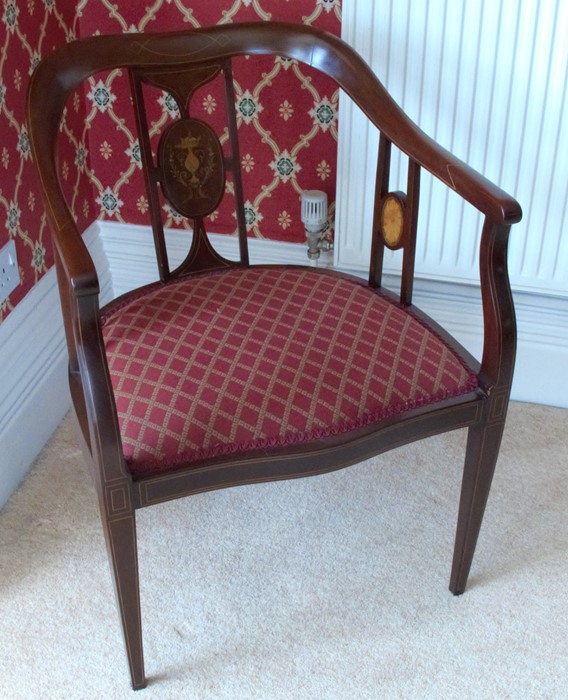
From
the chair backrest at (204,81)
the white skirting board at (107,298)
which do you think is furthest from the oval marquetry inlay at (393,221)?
the white skirting board at (107,298)

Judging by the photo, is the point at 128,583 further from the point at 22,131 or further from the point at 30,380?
the point at 22,131

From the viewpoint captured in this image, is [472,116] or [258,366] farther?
[472,116]

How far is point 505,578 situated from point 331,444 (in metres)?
0.55

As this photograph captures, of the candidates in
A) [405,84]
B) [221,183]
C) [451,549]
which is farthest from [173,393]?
[405,84]

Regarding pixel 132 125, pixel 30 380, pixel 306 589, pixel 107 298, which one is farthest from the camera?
pixel 107 298

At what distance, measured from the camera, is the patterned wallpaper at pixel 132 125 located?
1.86 meters

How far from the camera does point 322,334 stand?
1578 mm

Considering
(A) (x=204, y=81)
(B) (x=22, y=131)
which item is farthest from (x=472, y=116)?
(B) (x=22, y=131)

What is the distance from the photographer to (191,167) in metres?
1.73

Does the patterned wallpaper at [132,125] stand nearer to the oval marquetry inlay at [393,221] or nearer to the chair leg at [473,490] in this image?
the oval marquetry inlay at [393,221]

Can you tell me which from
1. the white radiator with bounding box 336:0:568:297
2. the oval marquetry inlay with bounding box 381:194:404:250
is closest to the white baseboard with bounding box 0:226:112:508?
A: the white radiator with bounding box 336:0:568:297

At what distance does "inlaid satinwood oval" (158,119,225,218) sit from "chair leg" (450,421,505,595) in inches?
24.5

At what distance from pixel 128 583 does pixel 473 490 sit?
1.95ft

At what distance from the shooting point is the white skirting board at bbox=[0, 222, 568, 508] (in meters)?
1.93
